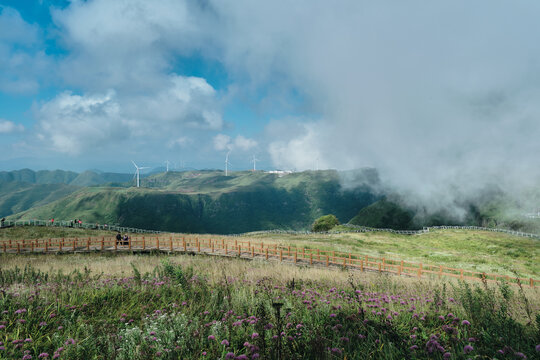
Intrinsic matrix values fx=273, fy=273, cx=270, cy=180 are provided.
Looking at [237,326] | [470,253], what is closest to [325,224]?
[470,253]

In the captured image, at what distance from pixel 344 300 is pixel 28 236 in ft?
215

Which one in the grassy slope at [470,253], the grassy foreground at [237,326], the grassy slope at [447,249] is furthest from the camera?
the grassy slope at [447,249]

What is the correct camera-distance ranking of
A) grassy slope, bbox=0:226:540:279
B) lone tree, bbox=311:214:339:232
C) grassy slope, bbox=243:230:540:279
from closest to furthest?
grassy slope, bbox=243:230:540:279, grassy slope, bbox=0:226:540:279, lone tree, bbox=311:214:339:232

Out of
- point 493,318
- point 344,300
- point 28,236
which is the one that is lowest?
point 28,236

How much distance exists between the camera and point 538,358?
3814 millimetres

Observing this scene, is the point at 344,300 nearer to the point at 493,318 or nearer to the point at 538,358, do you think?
the point at 493,318

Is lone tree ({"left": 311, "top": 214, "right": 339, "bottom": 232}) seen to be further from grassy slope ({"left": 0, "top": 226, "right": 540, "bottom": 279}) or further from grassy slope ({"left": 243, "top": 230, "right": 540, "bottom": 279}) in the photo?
grassy slope ({"left": 243, "top": 230, "right": 540, "bottom": 279})

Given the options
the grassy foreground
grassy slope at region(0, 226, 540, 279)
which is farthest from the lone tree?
the grassy foreground

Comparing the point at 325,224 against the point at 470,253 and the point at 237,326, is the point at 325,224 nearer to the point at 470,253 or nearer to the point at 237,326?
the point at 470,253

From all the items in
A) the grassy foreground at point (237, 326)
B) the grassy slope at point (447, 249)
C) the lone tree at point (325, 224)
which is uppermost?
the grassy foreground at point (237, 326)

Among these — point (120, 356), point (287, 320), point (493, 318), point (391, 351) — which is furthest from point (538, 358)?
point (120, 356)

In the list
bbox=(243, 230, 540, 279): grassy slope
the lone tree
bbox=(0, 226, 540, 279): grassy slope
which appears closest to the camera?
bbox=(243, 230, 540, 279): grassy slope

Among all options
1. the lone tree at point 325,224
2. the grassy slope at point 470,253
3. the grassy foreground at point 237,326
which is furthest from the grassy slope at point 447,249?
the lone tree at point 325,224

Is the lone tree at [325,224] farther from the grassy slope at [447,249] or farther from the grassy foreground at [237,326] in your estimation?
the grassy foreground at [237,326]
